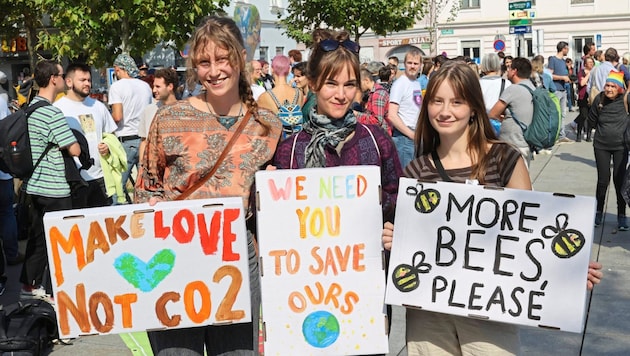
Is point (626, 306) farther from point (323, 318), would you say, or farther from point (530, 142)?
point (323, 318)

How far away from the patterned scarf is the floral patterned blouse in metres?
0.18

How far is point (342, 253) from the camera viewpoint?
3.12 metres

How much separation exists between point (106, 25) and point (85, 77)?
13811mm

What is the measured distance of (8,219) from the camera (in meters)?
7.53

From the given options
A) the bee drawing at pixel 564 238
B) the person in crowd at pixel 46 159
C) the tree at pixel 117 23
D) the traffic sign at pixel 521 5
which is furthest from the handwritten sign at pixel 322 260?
the traffic sign at pixel 521 5

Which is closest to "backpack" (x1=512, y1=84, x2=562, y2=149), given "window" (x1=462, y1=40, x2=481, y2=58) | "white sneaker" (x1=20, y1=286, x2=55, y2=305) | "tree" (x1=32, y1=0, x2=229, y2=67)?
"white sneaker" (x1=20, y1=286, x2=55, y2=305)

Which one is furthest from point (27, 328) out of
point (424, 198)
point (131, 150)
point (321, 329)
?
point (131, 150)

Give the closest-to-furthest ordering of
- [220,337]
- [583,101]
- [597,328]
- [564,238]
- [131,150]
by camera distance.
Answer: [564,238] → [220,337] → [597,328] → [131,150] → [583,101]

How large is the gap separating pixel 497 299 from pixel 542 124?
5277 millimetres

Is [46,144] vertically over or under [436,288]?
over

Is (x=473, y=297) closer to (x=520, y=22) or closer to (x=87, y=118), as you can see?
(x=87, y=118)

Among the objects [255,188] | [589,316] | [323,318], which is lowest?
[589,316]

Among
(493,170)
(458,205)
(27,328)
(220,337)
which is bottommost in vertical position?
(27,328)

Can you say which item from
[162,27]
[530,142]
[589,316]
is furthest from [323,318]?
[162,27]
